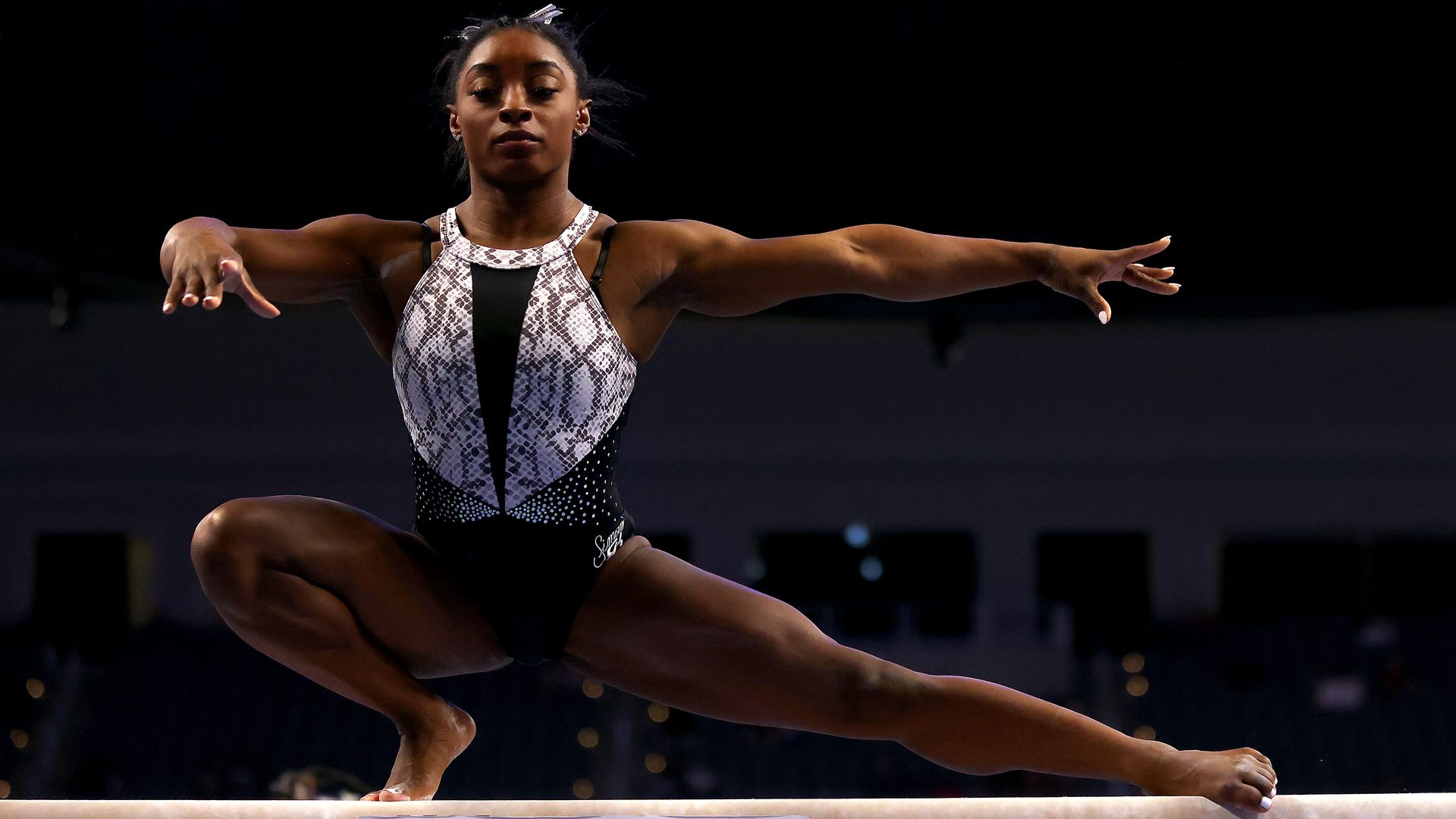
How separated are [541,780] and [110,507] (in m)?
3.47

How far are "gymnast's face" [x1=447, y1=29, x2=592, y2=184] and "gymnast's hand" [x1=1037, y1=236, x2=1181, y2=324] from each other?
0.82m

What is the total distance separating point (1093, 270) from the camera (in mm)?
2100

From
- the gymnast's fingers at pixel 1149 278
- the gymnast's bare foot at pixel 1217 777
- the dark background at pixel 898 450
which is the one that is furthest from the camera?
the dark background at pixel 898 450

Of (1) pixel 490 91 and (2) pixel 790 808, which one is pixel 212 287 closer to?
(1) pixel 490 91

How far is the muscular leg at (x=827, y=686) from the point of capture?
2.03 meters

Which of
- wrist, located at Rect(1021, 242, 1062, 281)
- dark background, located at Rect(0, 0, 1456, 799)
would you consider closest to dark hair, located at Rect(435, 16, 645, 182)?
wrist, located at Rect(1021, 242, 1062, 281)

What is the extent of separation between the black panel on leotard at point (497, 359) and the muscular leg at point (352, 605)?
0.20m

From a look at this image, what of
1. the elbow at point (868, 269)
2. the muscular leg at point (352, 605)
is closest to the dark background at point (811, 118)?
the elbow at point (868, 269)

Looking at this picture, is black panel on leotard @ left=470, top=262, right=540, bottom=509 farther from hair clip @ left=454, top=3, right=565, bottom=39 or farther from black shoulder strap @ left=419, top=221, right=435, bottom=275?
hair clip @ left=454, top=3, right=565, bottom=39

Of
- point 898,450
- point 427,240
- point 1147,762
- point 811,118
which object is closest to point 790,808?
point 1147,762

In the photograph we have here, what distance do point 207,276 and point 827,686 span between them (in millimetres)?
1077

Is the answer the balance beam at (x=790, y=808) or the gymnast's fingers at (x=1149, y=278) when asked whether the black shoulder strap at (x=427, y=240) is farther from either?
the gymnast's fingers at (x=1149, y=278)

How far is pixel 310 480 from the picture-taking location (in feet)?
29.2

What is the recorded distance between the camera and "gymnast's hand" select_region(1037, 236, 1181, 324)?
6.86 ft
